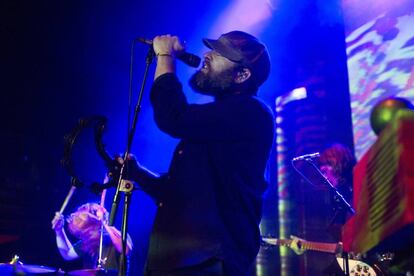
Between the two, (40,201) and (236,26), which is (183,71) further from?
(40,201)

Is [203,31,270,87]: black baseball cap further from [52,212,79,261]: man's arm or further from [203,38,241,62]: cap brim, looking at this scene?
[52,212,79,261]: man's arm

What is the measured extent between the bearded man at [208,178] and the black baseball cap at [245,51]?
0.14 ft

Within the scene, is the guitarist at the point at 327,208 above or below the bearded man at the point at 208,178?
above

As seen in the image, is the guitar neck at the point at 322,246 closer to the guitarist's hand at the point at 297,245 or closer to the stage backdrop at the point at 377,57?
the guitarist's hand at the point at 297,245

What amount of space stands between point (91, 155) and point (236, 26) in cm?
341

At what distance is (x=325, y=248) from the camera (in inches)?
218

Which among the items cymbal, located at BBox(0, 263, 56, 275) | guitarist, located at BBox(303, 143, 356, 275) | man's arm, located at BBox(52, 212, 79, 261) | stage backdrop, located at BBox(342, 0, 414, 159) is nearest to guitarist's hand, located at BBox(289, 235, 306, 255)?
guitarist, located at BBox(303, 143, 356, 275)

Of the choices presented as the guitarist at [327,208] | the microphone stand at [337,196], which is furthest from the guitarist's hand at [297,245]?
the microphone stand at [337,196]

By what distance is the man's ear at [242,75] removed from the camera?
2.18m

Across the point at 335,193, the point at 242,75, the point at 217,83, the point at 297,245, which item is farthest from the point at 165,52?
the point at 297,245

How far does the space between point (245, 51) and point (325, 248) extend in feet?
13.7

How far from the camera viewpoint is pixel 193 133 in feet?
6.15

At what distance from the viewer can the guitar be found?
4.83 meters

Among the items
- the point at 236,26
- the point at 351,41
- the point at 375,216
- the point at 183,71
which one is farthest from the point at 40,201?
the point at 375,216
